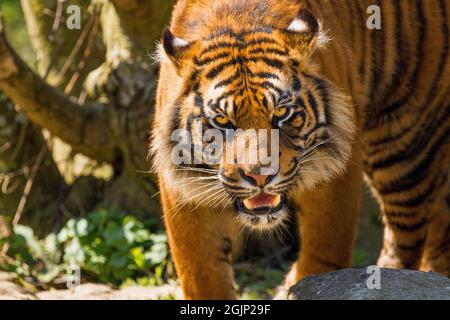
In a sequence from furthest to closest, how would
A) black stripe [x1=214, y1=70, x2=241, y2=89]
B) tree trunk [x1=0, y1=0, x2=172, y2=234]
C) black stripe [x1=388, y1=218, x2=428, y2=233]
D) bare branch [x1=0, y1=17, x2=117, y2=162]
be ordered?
tree trunk [x1=0, y1=0, x2=172, y2=234], bare branch [x1=0, y1=17, x2=117, y2=162], black stripe [x1=388, y1=218, x2=428, y2=233], black stripe [x1=214, y1=70, x2=241, y2=89]

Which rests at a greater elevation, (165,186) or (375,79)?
(375,79)

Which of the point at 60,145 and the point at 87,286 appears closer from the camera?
the point at 87,286

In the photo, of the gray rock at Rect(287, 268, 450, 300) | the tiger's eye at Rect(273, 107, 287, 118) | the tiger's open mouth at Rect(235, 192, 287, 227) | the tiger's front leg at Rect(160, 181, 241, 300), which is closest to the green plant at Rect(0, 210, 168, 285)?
the tiger's front leg at Rect(160, 181, 241, 300)

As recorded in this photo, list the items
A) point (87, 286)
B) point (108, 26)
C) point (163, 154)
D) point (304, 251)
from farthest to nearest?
point (108, 26)
point (87, 286)
point (304, 251)
point (163, 154)

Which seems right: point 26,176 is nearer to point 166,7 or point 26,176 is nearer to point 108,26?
point 108,26

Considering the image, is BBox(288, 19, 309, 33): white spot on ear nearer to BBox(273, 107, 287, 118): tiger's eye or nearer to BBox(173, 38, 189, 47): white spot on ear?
BBox(273, 107, 287, 118): tiger's eye

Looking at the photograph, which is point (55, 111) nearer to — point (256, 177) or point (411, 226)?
point (411, 226)

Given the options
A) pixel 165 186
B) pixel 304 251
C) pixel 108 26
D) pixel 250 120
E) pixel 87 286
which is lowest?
pixel 87 286

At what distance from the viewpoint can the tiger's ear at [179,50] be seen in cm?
415

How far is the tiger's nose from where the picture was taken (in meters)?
3.88

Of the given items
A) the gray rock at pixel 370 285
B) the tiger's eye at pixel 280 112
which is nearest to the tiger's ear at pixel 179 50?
the tiger's eye at pixel 280 112

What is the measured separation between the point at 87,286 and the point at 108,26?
201 centimetres
